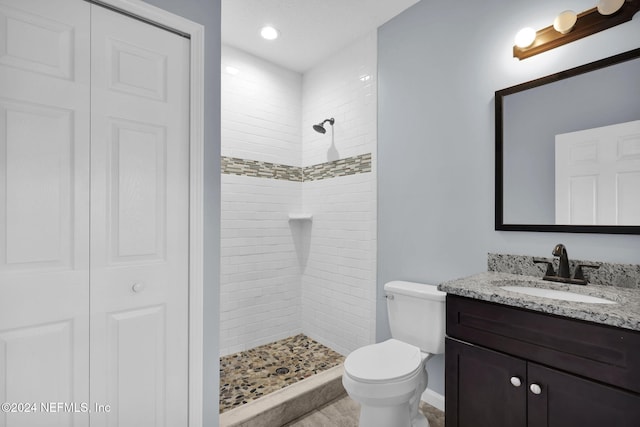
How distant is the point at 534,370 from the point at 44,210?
193 centimetres

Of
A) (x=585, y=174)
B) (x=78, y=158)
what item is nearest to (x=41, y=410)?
(x=78, y=158)

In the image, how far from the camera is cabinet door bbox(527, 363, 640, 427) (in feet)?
3.35

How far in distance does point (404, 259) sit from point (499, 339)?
0.96 metres

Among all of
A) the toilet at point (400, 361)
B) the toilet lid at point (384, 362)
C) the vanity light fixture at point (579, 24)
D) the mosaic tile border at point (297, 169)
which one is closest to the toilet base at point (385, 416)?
the toilet at point (400, 361)

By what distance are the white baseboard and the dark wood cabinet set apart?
67 cm

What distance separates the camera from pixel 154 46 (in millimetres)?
1493

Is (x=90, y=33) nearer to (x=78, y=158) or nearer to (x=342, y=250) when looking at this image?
(x=78, y=158)

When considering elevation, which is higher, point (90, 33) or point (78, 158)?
point (90, 33)

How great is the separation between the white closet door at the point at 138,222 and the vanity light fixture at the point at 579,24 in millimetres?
1712

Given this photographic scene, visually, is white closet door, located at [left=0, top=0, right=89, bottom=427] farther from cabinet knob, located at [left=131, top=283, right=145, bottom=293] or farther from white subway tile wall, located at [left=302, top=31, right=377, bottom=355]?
white subway tile wall, located at [left=302, top=31, right=377, bottom=355]

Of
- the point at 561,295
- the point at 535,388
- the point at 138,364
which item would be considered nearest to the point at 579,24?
the point at 561,295

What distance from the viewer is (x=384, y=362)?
5.45 feet

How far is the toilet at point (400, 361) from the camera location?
4.98 ft

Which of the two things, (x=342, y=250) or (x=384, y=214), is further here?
(x=342, y=250)
